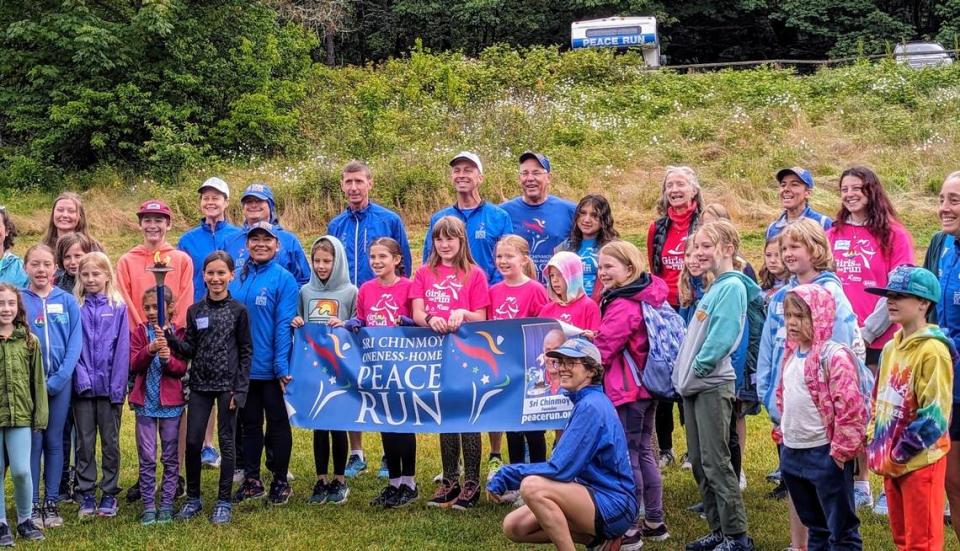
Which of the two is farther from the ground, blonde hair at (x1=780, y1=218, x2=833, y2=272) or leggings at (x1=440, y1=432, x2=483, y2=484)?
blonde hair at (x1=780, y1=218, x2=833, y2=272)

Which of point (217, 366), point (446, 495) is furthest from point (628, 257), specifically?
point (217, 366)

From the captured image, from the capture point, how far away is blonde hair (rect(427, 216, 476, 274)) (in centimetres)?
798

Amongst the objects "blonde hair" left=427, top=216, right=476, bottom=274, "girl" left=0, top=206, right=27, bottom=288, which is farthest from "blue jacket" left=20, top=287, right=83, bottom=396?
"blonde hair" left=427, top=216, right=476, bottom=274

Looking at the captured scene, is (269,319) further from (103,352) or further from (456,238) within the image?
(456,238)

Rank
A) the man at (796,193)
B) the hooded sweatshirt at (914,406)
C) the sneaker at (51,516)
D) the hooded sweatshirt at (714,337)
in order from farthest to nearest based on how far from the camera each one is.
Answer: the man at (796,193), the sneaker at (51,516), the hooded sweatshirt at (714,337), the hooded sweatshirt at (914,406)

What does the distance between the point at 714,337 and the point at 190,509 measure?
412 centimetres

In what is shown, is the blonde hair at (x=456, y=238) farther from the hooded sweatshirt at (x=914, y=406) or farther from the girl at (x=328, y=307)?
the hooded sweatshirt at (x=914, y=406)

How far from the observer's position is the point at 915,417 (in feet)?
18.4

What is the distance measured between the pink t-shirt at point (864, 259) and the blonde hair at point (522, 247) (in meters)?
2.34

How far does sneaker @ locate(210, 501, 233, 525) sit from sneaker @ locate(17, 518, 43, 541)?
1.19 m

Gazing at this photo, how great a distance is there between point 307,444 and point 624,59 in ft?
87.6

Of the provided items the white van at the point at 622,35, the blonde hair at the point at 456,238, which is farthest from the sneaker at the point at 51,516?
the white van at the point at 622,35

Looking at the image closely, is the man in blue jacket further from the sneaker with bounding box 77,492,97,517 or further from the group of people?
the sneaker with bounding box 77,492,97,517

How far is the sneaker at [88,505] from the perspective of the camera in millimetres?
7844
